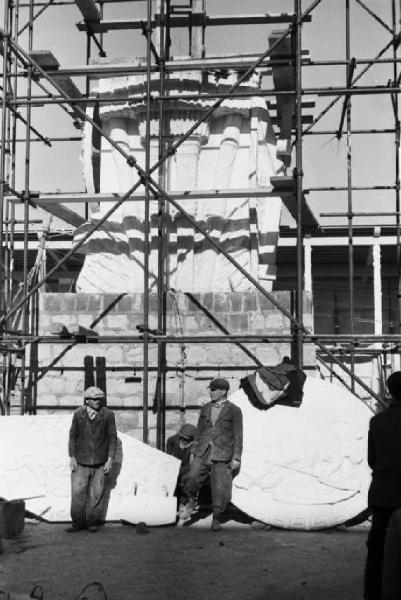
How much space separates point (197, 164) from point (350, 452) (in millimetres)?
5200

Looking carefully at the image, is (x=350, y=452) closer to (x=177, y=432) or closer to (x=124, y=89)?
(x=177, y=432)

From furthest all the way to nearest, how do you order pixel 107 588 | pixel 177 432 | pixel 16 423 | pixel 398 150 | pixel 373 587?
pixel 398 150
pixel 177 432
pixel 16 423
pixel 107 588
pixel 373 587

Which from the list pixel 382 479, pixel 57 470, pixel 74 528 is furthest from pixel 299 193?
pixel 382 479

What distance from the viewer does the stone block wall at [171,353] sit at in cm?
1123

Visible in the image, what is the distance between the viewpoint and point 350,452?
9320 millimetres

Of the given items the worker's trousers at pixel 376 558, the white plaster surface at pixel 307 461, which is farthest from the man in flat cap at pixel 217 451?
the worker's trousers at pixel 376 558

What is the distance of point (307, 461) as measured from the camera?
935 centimetres

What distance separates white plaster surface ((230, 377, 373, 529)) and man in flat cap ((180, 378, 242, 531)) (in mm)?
289

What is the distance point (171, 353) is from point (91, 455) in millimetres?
2558

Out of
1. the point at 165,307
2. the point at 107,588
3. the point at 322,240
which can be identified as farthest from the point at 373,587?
the point at 322,240

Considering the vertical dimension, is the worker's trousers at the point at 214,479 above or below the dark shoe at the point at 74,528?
above

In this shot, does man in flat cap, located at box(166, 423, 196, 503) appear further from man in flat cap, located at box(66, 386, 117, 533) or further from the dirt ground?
man in flat cap, located at box(66, 386, 117, 533)

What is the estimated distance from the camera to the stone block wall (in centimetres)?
1123

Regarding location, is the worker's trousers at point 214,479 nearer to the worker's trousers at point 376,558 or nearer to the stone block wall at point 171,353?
the stone block wall at point 171,353
